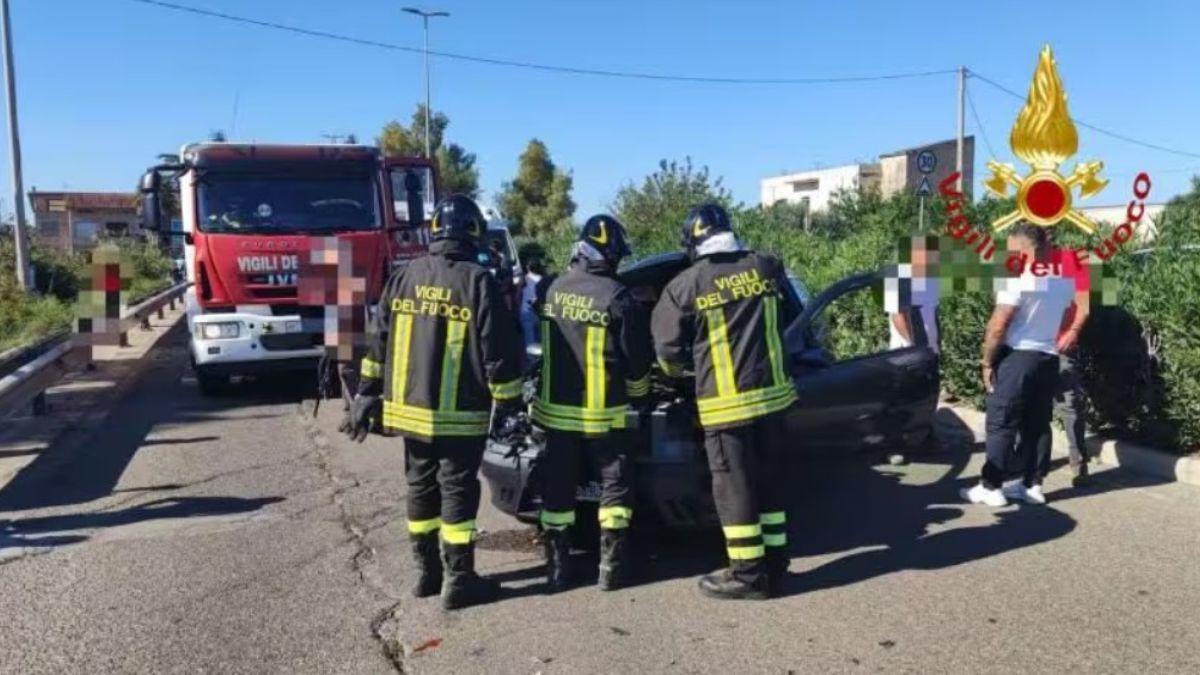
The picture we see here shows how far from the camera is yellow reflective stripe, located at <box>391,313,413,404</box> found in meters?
4.84

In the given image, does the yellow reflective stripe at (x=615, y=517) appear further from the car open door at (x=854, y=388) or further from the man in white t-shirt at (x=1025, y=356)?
the man in white t-shirt at (x=1025, y=356)

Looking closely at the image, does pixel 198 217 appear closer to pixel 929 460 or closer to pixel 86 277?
pixel 86 277

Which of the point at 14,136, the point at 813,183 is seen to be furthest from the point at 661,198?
the point at 813,183

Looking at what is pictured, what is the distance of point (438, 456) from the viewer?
4.84 meters

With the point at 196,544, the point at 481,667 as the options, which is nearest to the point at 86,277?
the point at 196,544

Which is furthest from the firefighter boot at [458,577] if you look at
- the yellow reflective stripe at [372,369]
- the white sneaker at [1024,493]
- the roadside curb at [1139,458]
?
the roadside curb at [1139,458]

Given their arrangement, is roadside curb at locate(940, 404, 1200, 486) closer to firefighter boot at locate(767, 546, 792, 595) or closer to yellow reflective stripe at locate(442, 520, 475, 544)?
firefighter boot at locate(767, 546, 792, 595)

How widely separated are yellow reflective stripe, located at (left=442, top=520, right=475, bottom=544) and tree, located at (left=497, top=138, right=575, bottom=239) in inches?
1630

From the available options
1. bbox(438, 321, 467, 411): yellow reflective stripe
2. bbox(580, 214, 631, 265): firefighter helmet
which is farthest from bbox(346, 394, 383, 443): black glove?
bbox(580, 214, 631, 265): firefighter helmet

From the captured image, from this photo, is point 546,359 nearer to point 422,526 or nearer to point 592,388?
point 592,388

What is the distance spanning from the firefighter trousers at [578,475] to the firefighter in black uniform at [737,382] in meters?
0.43

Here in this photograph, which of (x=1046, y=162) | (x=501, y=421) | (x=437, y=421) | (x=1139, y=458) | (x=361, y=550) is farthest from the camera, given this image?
(x=1046, y=162)

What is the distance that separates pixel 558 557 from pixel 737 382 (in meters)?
1.22

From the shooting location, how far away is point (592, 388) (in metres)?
4.96
